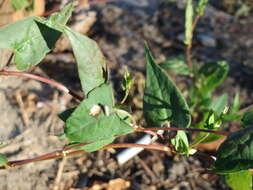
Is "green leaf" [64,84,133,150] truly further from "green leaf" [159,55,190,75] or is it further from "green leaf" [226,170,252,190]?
"green leaf" [159,55,190,75]

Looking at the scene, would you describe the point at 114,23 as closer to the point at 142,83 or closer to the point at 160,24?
the point at 160,24

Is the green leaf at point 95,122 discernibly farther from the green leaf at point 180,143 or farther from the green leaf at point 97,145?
the green leaf at point 180,143

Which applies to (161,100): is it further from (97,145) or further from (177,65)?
(177,65)

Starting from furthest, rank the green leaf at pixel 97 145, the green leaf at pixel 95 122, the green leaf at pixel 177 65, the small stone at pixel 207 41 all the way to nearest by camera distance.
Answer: the small stone at pixel 207 41
the green leaf at pixel 177 65
the green leaf at pixel 97 145
the green leaf at pixel 95 122

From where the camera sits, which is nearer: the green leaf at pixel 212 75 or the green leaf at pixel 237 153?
the green leaf at pixel 237 153

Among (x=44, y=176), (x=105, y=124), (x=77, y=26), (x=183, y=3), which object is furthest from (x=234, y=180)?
(x=183, y=3)

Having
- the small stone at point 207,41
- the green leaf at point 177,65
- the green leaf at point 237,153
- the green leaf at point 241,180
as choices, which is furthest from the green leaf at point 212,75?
the green leaf at point 237,153

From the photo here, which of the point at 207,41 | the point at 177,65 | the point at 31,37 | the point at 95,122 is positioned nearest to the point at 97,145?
the point at 95,122
